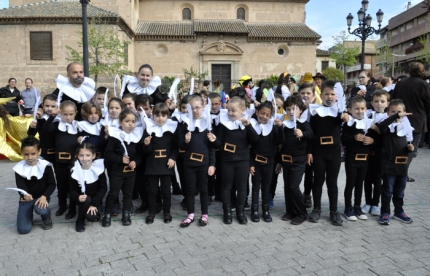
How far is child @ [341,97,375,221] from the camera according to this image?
15.5 feet

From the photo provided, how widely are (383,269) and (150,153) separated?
2.92 m

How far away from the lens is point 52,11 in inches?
921

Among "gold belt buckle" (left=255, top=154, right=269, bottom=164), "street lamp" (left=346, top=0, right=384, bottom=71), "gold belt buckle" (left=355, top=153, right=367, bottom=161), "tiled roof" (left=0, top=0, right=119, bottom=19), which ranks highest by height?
"tiled roof" (left=0, top=0, right=119, bottom=19)

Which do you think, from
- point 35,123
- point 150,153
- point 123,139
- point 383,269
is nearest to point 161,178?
point 150,153

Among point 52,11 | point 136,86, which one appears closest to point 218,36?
point 52,11

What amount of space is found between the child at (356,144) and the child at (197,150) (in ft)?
5.77

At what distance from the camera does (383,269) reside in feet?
11.5

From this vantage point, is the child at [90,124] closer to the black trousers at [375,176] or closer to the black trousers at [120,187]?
the black trousers at [120,187]

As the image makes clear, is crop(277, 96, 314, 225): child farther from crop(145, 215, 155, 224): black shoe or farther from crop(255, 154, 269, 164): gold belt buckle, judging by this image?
crop(145, 215, 155, 224): black shoe

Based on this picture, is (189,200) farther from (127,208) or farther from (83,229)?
(83,229)

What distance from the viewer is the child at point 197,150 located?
4691 mm

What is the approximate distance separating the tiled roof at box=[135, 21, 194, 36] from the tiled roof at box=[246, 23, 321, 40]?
4.83m

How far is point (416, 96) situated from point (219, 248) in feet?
14.6

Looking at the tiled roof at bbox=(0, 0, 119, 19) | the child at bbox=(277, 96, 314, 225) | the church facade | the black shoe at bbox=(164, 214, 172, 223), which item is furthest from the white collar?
the church facade
